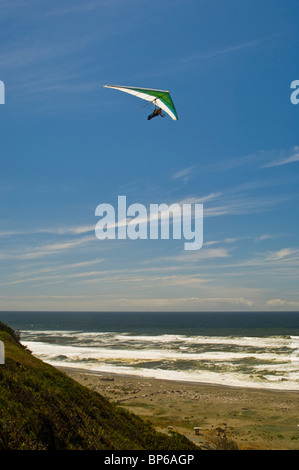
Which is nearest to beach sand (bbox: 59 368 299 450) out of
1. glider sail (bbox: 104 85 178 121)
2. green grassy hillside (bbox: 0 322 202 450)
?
green grassy hillside (bbox: 0 322 202 450)

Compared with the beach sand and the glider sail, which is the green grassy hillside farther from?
the glider sail

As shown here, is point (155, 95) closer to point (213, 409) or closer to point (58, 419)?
point (58, 419)

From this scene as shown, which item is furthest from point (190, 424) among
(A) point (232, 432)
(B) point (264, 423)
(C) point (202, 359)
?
(C) point (202, 359)

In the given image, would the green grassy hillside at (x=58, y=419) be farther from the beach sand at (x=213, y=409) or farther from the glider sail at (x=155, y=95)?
the glider sail at (x=155, y=95)

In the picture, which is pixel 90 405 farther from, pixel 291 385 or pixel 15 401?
pixel 291 385

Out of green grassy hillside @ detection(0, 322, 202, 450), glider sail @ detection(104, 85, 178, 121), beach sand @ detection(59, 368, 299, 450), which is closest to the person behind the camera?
green grassy hillside @ detection(0, 322, 202, 450)
